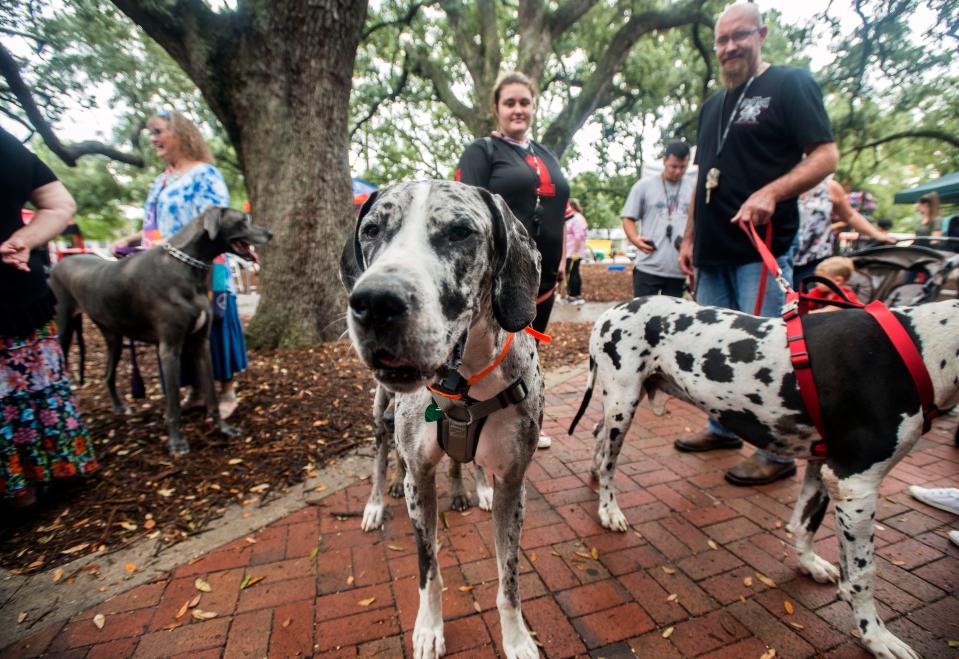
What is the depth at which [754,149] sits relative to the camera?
2.88 meters

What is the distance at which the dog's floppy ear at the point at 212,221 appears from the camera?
343 cm

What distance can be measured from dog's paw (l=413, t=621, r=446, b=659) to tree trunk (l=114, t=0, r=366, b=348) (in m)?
4.90

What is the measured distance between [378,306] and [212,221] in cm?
308

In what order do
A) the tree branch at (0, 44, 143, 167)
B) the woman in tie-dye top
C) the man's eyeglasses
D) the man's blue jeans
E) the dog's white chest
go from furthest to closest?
the tree branch at (0, 44, 143, 167), the woman in tie-dye top, the dog's white chest, the man's blue jeans, the man's eyeglasses

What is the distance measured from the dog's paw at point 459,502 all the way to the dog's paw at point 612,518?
88 centimetres

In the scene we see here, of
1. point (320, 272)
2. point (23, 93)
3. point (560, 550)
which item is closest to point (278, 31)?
point (320, 272)

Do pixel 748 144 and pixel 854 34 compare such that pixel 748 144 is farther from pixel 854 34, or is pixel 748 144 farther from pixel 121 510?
pixel 854 34

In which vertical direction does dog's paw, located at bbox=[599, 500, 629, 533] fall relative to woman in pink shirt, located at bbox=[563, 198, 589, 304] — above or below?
below

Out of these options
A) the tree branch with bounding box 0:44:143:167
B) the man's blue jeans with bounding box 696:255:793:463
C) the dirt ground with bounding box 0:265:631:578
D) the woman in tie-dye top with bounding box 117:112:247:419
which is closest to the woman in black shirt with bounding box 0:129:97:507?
the dirt ground with bounding box 0:265:631:578

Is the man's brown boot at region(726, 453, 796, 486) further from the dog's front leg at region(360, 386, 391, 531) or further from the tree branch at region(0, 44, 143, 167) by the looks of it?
the tree branch at region(0, 44, 143, 167)

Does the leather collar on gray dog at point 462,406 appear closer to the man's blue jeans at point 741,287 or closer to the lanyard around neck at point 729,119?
the man's blue jeans at point 741,287

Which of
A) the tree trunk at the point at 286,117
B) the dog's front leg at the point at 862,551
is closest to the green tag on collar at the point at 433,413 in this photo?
the dog's front leg at the point at 862,551

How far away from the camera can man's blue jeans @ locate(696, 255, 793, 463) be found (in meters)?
3.02

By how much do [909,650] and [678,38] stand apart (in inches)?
724
